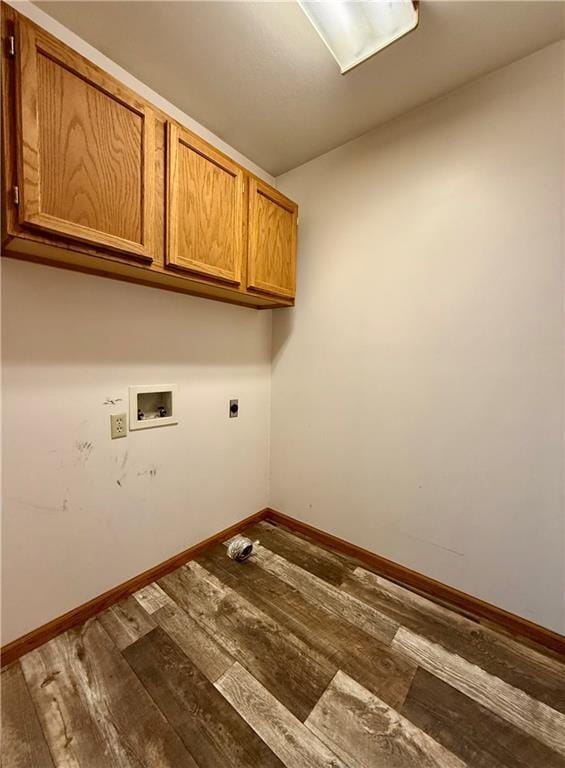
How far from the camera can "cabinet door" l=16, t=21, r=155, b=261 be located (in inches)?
38.3

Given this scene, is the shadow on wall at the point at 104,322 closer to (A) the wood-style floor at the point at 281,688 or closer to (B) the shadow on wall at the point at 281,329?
(B) the shadow on wall at the point at 281,329

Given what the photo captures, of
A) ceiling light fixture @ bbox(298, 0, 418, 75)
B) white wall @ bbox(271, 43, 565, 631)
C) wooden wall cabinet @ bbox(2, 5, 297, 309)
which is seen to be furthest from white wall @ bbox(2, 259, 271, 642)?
ceiling light fixture @ bbox(298, 0, 418, 75)

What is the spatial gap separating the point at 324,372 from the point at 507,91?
1610 millimetres

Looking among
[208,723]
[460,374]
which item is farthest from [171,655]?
[460,374]

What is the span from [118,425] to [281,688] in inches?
51.1

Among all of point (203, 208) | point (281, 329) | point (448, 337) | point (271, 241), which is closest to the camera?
point (203, 208)

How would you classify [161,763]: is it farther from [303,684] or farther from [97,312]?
[97,312]

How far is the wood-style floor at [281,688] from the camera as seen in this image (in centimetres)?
96

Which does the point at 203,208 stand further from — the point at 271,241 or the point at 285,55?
the point at 285,55

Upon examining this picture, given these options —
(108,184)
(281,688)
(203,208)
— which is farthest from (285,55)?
→ (281,688)

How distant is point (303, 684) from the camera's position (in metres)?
1.16

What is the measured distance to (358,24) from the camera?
1201mm

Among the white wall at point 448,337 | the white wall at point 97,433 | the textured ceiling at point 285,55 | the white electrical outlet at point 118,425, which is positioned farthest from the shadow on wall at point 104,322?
the textured ceiling at point 285,55

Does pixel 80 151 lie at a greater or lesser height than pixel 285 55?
lesser
